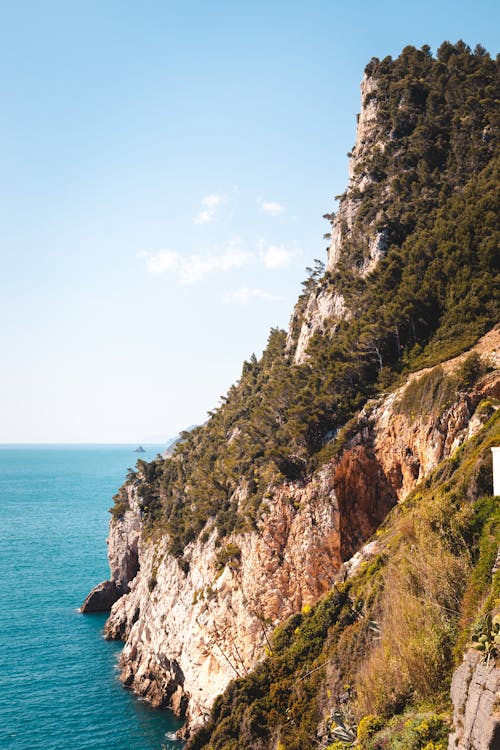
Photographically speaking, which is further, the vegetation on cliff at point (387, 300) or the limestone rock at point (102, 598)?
the limestone rock at point (102, 598)

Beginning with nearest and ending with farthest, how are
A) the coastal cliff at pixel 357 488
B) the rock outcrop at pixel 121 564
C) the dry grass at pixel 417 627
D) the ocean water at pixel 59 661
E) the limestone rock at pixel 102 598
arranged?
the dry grass at pixel 417 627 → the coastal cliff at pixel 357 488 → the ocean water at pixel 59 661 → the limestone rock at pixel 102 598 → the rock outcrop at pixel 121 564

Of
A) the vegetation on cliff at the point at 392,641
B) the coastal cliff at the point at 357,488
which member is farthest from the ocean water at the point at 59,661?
the vegetation on cliff at the point at 392,641

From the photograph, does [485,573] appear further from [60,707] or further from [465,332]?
[60,707]

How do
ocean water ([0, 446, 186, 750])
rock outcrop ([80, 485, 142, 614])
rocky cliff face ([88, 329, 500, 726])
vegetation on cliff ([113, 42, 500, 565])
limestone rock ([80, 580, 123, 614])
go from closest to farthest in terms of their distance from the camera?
rocky cliff face ([88, 329, 500, 726]) → ocean water ([0, 446, 186, 750]) → vegetation on cliff ([113, 42, 500, 565]) → limestone rock ([80, 580, 123, 614]) → rock outcrop ([80, 485, 142, 614])

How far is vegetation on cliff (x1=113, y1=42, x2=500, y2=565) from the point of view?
41.2m

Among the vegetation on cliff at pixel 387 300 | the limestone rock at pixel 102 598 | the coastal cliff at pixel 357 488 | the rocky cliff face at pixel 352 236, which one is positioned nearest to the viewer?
the coastal cliff at pixel 357 488

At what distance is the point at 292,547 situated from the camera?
38.3m

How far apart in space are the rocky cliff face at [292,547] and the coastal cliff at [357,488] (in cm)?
15

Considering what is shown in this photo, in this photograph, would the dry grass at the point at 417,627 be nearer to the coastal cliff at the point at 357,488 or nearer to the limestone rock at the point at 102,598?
the coastal cliff at the point at 357,488

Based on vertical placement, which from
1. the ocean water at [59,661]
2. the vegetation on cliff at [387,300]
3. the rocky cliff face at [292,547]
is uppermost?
the vegetation on cliff at [387,300]

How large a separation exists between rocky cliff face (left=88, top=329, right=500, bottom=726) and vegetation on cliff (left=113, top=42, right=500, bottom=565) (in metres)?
2.34

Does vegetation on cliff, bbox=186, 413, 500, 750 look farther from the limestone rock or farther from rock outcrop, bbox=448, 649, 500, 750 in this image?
the limestone rock

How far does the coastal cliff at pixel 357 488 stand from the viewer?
2009 cm

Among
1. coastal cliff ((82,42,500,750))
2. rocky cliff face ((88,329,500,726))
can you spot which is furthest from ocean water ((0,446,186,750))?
rocky cliff face ((88,329,500,726))
